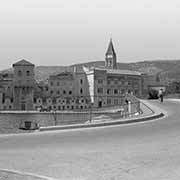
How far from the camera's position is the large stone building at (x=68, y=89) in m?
Answer: 98.8

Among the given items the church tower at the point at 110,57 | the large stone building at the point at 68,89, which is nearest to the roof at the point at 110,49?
the church tower at the point at 110,57

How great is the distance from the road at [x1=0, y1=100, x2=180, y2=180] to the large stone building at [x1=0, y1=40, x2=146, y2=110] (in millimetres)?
86041

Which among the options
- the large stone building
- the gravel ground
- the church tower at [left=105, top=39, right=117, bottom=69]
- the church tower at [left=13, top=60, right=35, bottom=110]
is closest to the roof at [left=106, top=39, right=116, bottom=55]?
the church tower at [left=105, top=39, right=117, bottom=69]

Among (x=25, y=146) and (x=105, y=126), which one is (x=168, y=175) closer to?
(x=25, y=146)

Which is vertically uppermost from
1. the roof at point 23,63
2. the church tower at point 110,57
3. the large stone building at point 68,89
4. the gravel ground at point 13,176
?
the church tower at point 110,57

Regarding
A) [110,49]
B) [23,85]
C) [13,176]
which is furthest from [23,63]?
[13,176]

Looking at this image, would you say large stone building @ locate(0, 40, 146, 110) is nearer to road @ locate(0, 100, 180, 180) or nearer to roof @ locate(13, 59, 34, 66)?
roof @ locate(13, 59, 34, 66)

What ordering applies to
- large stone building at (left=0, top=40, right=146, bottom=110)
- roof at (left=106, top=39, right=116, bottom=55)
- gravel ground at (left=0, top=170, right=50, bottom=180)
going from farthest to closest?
roof at (left=106, top=39, right=116, bottom=55), large stone building at (left=0, top=40, right=146, bottom=110), gravel ground at (left=0, top=170, right=50, bottom=180)

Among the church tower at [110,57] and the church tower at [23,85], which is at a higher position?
the church tower at [110,57]

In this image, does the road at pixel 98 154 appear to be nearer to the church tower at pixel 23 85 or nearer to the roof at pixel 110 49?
the church tower at pixel 23 85

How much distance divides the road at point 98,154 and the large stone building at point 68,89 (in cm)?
8604

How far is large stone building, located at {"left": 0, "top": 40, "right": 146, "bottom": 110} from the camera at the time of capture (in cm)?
9875

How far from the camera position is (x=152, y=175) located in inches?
239

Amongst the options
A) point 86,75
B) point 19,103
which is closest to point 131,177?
point 19,103
